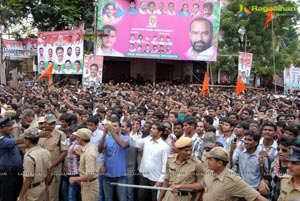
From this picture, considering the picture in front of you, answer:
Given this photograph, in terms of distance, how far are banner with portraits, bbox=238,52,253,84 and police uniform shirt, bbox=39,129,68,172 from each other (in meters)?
13.0

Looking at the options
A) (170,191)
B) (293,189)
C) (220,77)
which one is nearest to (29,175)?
(170,191)

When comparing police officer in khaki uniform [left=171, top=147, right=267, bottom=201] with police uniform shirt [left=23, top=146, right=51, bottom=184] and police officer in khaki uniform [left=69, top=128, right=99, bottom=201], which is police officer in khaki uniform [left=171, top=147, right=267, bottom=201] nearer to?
police officer in khaki uniform [left=69, top=128, right=99, bottom=201]

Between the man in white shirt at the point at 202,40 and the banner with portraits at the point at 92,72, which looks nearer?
the banner with portraits at the point at 92,72

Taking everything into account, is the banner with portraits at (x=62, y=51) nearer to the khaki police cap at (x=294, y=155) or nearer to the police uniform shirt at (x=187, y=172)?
the police uniform shirt at (x=187, y=172)

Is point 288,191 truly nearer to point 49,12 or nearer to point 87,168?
point 87,168

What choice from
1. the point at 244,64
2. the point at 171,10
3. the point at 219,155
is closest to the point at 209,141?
the point at 219,155

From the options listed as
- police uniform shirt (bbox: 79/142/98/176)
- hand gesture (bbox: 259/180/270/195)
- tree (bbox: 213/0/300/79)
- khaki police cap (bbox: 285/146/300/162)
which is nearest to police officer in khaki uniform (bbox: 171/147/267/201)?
khaki police cap (bbox: 285/146/300/162)

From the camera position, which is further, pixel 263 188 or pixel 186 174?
pixel 263 188

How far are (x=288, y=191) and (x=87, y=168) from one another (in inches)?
91.2

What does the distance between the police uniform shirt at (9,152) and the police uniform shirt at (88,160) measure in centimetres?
96

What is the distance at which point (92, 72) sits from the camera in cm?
1535

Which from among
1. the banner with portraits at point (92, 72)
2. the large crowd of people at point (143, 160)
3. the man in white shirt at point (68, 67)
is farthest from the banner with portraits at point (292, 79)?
the large crowd of people at point (143, 160)

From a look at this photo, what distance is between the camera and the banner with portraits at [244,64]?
17.1 m

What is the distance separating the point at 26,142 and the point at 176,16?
16281 mm
